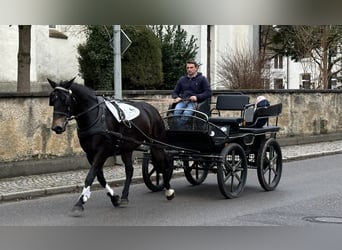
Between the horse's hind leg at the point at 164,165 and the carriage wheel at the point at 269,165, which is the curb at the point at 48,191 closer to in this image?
the horse's hind leg at the point at 164,165

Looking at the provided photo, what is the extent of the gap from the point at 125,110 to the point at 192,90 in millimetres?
1660

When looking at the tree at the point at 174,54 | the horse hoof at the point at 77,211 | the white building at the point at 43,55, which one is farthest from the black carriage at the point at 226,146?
the tree at the point at 174,54

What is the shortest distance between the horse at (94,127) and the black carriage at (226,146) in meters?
0.69

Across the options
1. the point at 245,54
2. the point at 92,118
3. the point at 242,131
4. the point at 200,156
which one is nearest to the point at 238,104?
the point at 242,131

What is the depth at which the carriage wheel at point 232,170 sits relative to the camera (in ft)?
32.0

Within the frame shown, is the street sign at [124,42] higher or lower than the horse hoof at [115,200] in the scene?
higher

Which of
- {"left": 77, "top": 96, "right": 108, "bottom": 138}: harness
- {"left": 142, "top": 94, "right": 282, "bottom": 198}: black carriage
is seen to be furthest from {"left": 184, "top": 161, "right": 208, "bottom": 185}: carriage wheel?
{"left": 77, "top": 96, "right": 108, "bottom": 138}: harness

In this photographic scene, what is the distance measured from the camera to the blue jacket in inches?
409

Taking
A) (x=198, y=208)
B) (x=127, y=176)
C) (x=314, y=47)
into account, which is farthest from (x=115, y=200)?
(x=314, y=47)

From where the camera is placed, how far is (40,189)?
420 inches

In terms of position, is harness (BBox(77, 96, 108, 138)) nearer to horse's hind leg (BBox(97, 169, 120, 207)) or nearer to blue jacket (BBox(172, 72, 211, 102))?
horse's hind leg (BBox(97, 169, 120, 207))

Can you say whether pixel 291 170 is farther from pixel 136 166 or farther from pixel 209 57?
pixel 209 57

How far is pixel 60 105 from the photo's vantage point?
847 centimetres
